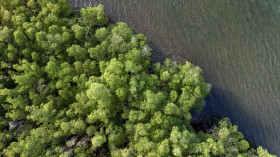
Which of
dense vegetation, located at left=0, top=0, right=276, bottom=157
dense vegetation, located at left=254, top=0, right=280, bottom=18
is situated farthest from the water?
dense vegetation, located at left=0, top=0, right=276, bottom=157

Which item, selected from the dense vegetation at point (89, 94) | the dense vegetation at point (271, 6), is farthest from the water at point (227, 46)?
the dense vegetation at point (89, 94)

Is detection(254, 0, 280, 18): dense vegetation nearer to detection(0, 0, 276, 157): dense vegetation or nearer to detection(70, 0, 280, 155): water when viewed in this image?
detection(70, 0, 280, 155): water

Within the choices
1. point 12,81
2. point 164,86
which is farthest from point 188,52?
point 12,81

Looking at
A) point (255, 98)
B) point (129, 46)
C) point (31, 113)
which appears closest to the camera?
point (31, 113)

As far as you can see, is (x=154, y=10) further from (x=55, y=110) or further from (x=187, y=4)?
(x=55, y=110)

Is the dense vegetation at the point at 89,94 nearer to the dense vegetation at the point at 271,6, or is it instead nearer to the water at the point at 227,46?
the water at the point at 227,46

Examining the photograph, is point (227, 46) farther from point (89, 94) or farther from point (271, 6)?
point (89, 94)
